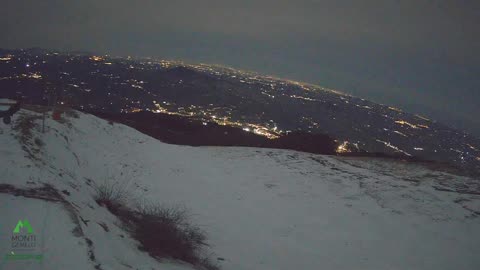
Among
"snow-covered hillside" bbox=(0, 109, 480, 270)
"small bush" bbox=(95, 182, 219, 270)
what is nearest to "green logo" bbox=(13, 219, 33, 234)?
"snow-covered hillside" bbox=(0, 109, 480, 270)

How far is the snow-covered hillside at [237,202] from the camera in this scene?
4.94 meters

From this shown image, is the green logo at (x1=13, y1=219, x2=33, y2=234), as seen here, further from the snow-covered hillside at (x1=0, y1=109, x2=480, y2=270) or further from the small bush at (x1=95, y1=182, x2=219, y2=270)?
the small bush at (x1=95, y1=182, x2=219, y2=270)

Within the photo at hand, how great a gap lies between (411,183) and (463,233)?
3.84 meters

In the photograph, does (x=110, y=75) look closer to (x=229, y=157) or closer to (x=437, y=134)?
(x=229, y=157)

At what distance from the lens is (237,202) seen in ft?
35.3

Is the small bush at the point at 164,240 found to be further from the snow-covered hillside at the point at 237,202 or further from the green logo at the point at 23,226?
the green logo at the point at 23,226

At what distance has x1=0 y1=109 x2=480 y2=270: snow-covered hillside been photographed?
195 inches

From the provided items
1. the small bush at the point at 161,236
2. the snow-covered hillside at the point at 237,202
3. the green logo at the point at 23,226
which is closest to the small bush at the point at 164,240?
the small bush at the point at 161,236

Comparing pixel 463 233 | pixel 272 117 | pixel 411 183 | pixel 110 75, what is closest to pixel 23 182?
pixel 463 233

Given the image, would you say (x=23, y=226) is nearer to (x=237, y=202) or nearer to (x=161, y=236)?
(x=161, y=236)

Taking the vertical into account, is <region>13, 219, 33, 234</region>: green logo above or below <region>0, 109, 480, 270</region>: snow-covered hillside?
above

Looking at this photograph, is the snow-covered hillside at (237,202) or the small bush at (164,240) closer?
the snow-covered hillside at (237,202)

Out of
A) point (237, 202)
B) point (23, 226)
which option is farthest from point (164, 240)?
point (237, 202)

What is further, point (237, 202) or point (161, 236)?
point (237, 202)
